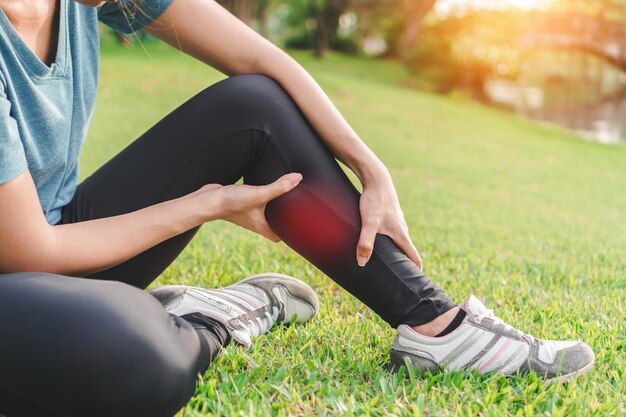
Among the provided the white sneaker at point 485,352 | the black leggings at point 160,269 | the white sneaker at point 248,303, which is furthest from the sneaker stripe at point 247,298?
the white sneaker at point 485,352

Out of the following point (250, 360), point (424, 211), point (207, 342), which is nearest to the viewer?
point (207, 342)

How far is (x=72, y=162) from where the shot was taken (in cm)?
193

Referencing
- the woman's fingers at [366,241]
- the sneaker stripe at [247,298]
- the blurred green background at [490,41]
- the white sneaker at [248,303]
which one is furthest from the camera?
Answer: the blurred green background at [490,41]

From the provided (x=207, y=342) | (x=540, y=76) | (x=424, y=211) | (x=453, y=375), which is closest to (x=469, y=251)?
(x=424, y=211)

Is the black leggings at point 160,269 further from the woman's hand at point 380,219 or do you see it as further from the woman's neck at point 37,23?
the woman's neck at point 37,23

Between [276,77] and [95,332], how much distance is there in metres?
0.89

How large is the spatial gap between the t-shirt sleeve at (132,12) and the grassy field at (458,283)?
947 mm

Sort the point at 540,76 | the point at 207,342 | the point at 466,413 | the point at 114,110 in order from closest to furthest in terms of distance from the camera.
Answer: the point at 466,413
the point at 207,342
the point at 114,110
the point at 540,76

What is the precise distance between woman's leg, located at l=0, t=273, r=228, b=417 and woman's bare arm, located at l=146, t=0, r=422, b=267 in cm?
56

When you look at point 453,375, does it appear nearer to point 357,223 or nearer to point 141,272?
point 357,223

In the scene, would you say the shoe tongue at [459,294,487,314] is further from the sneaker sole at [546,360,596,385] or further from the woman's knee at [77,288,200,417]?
the woman's knee at [77,288,200,417]

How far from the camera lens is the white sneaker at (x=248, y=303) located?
1.94 metres

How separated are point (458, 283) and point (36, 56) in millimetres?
1875

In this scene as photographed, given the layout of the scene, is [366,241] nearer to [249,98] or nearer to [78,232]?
[249,98]
